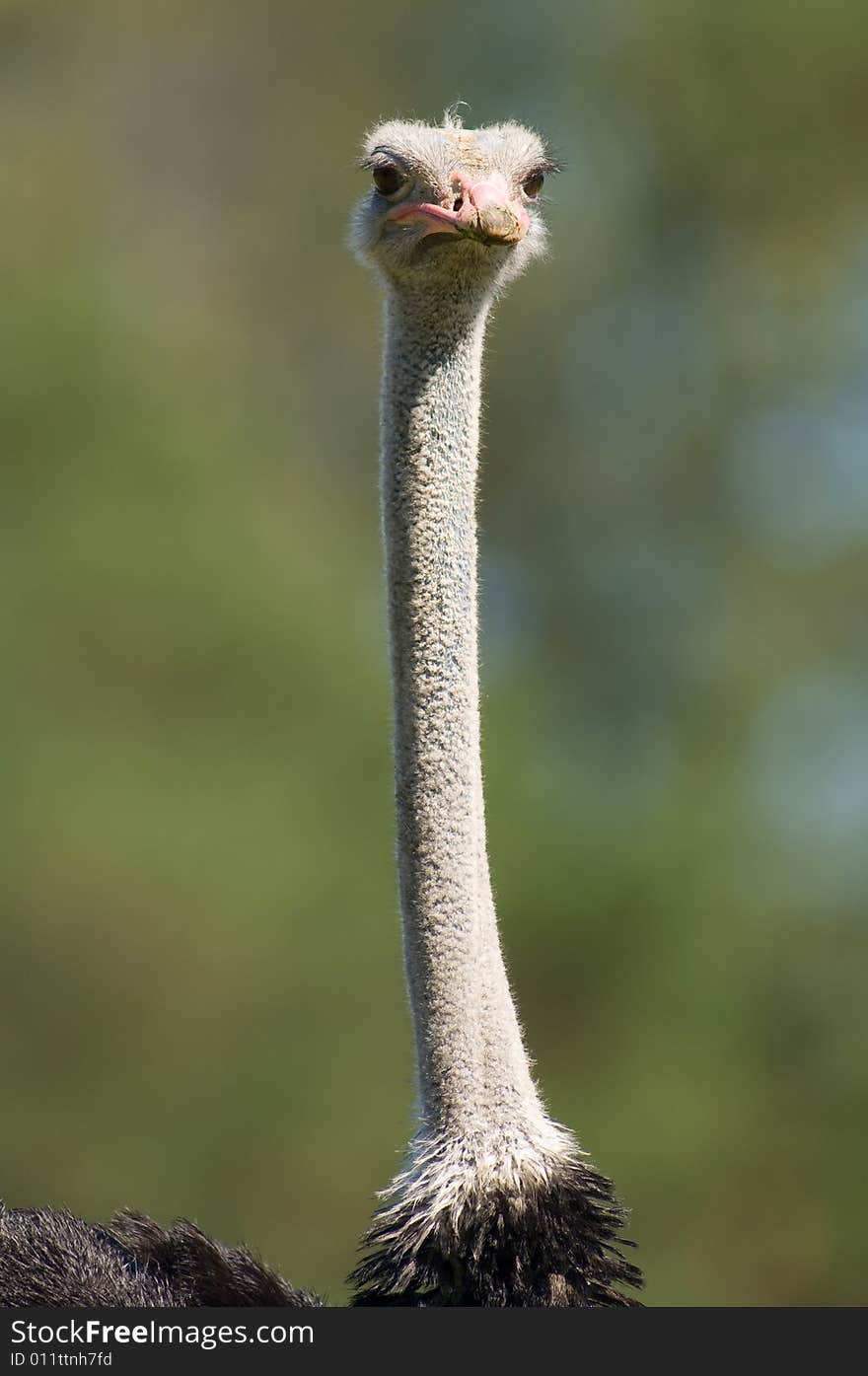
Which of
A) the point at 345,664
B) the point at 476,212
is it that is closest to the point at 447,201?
the point at 476,212

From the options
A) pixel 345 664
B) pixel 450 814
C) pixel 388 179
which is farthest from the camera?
pixel 345 664

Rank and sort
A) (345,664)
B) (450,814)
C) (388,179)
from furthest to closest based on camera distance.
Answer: (345,664) < (388,179) < (450,814)

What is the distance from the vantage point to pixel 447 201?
2.91 metres

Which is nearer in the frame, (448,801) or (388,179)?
(448,801)

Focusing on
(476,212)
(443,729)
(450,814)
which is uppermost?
(476,212)

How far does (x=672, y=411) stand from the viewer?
13.6 metres

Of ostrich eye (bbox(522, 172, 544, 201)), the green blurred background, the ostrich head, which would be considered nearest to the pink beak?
the ostrich head

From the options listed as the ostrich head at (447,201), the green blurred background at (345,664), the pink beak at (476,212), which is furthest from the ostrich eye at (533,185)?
the green blurred background at (345,664)

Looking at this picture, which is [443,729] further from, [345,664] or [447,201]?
[345,664]

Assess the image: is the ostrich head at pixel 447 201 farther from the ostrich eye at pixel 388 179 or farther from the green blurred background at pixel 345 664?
the green blurred background at pixel 345 664

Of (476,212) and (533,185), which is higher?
(533,185)

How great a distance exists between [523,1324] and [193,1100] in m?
8.37

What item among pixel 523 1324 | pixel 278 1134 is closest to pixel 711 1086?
pixel 278 1134

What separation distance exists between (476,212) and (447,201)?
0.28ft
